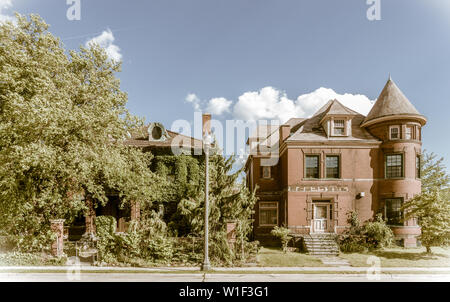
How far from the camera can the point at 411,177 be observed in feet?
68.5

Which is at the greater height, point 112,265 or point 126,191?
point 126,191

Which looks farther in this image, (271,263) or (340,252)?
(340,252)

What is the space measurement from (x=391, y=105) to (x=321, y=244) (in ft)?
40.4

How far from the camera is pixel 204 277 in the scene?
12.4 meters

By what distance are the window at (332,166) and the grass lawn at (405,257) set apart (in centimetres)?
625

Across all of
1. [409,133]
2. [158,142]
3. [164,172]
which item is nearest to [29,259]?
[164,172]

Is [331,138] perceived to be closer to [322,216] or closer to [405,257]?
[322,216]

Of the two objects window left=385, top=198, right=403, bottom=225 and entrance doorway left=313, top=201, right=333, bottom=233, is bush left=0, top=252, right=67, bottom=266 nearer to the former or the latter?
entrance doorway left=313, top=201, right=333, bottom=233

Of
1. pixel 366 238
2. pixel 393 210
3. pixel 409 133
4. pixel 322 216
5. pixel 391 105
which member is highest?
pixel 391 105

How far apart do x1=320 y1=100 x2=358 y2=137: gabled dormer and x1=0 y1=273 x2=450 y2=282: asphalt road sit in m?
11.8
